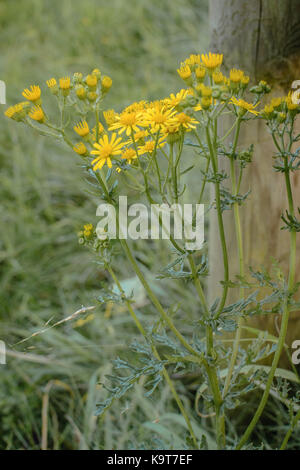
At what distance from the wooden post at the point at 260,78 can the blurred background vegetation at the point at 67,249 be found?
50 cm

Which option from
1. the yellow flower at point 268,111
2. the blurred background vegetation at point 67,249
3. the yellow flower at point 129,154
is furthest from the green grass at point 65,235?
the yellow flower at point 268,111

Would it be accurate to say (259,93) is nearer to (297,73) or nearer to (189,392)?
(297,73)

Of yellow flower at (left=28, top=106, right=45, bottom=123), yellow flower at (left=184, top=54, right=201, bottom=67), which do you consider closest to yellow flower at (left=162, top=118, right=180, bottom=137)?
yellow flower at (left=184, top=54, right=201, bottom=67)

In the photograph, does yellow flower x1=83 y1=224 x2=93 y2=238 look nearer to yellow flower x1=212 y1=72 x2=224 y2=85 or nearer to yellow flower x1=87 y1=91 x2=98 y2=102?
yellow flower x1=87 y1=91 x2=98 y2=102

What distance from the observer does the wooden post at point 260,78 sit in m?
1.19

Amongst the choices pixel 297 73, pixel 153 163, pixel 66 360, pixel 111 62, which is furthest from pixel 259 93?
pixel 111 62

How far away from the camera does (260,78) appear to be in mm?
1217

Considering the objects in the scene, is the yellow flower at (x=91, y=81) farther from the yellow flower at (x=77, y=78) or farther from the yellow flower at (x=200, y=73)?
the yellow flower at (x=200, y=73)

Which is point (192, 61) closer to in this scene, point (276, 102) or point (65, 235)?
point (276, 102)

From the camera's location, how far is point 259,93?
91cm

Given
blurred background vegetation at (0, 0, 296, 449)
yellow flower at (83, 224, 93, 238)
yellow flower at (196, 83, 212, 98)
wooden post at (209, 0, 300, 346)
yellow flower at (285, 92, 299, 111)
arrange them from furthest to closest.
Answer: blurred background vegetation at (0, 0, 296, 449) < wooden post at (209, 0, 300, 346) < yellow flower at (83, 224, 93, 238) < yellow flower at (285, 92, 299, 111) < yellow flower at (196, 83, 212, 98)

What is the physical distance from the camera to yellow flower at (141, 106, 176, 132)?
867mm

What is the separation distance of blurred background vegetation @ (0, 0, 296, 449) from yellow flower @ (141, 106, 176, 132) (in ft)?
0.56

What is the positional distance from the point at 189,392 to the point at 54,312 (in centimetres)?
69
